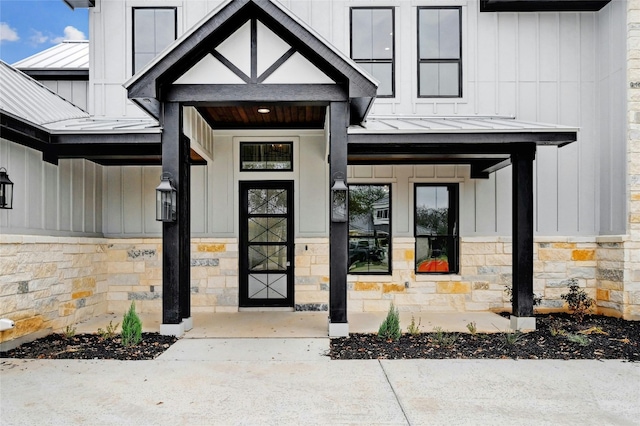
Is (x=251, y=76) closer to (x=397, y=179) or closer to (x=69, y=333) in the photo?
(x=397, y=179)

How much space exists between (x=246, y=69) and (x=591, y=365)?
19.4 feet

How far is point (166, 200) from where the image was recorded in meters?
6.86

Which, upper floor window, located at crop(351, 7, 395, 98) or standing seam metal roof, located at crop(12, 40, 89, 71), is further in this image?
standing seam metal roof, located at crop(12, 40, 89, 71)

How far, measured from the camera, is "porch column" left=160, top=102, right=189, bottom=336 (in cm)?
706

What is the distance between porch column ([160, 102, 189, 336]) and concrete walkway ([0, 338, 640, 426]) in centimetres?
85

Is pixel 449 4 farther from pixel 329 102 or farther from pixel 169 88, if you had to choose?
pixel 169 88

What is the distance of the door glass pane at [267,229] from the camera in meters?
9.62

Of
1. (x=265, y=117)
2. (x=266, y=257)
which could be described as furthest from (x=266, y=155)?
(x=266, y=257)

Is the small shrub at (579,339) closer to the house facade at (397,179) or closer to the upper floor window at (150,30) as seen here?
the house facade at (397,179)

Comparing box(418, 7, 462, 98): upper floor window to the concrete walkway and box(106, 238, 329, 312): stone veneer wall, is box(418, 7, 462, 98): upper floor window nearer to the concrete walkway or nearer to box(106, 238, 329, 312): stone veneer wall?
box(106, 238, 329, 312): stone veneer wall

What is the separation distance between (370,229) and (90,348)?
208 inches

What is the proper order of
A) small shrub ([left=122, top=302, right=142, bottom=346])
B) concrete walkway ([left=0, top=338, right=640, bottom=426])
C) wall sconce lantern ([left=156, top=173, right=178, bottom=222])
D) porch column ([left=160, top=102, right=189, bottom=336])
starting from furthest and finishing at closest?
porch column ([left=160, top=102, right=189, bottom=336]), wall sconce lantern ([left=156, top=173, right=178, bottom=222]), small shrub ([left=122, top=302, right=142, bottom=346]), concrete walkway ([left=0, top=338, right=640, bottom=426])

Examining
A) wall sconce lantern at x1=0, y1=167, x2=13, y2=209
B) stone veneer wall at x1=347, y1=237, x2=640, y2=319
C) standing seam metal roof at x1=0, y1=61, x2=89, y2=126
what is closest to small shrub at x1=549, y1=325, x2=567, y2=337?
stone veneer wall at x1=347, y1=237, x2=640, y2=319

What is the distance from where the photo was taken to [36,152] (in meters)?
7.36
